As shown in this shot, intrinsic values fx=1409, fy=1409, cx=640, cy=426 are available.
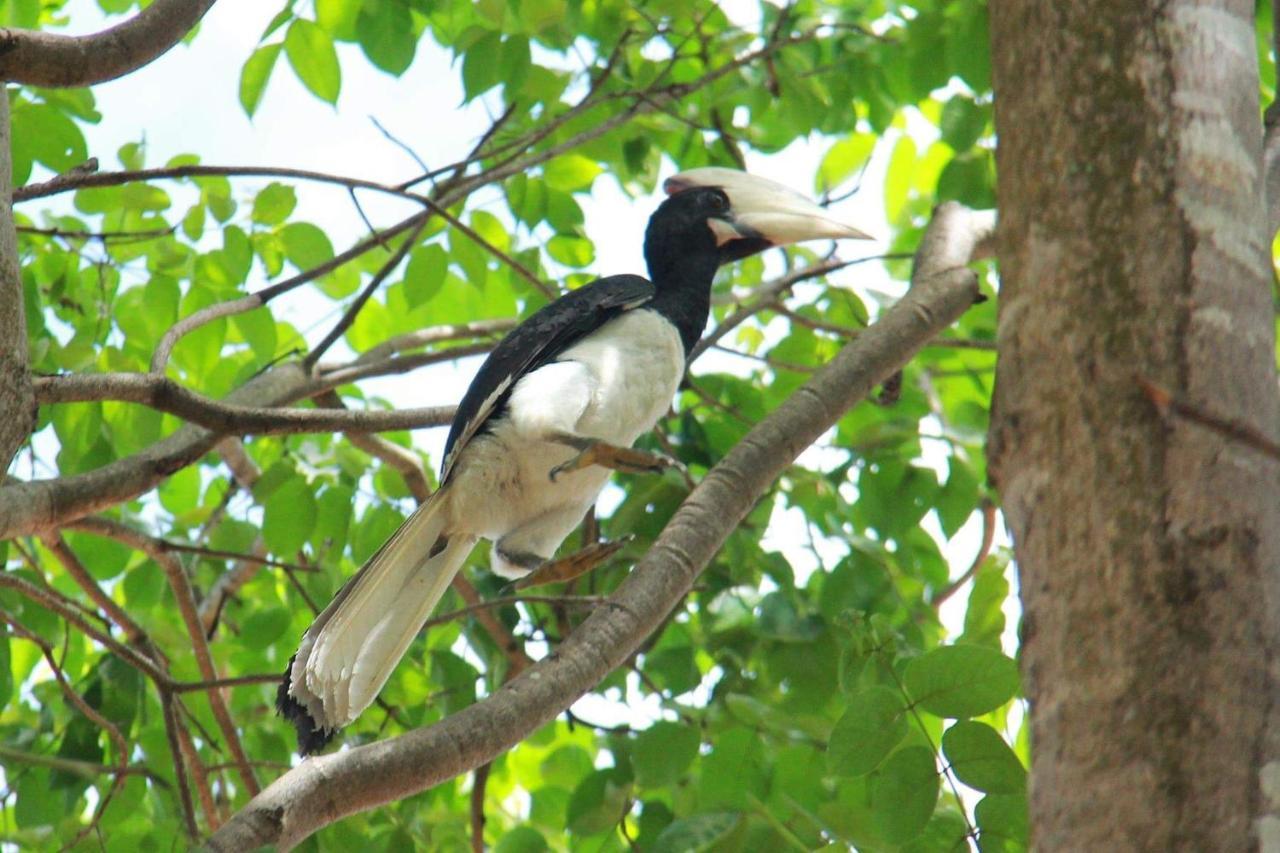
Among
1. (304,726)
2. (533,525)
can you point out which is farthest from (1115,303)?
(533,525)

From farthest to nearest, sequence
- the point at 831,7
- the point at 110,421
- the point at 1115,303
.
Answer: the point at 831,7
the point at 110,421
the point at 1115,303

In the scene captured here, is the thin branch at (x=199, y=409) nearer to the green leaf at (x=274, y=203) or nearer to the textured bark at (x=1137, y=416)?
the green leaf at (x=274, y=203)

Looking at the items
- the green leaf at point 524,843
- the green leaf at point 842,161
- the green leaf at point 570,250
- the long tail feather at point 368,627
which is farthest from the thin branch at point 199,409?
the green leaf at point 842,161

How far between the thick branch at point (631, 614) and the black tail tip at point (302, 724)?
0.67m

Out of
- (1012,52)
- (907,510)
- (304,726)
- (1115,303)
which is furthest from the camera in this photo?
(907,510)

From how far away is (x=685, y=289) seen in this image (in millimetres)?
3578

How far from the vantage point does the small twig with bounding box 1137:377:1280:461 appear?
0.97 meters

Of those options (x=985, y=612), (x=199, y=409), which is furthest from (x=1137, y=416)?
(x=199, y=409)

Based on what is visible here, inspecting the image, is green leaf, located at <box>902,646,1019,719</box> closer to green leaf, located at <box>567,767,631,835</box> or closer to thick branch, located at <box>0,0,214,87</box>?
green leaf, located at <box>567,767,631,835</box>

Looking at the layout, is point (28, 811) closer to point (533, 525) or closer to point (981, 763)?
point (533, 525)

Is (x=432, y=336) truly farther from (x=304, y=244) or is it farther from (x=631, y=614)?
(x=631, y=614)

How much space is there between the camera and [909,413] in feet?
12.4

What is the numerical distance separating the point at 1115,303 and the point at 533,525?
7.06 ft

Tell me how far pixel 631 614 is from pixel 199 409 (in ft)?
2.66
